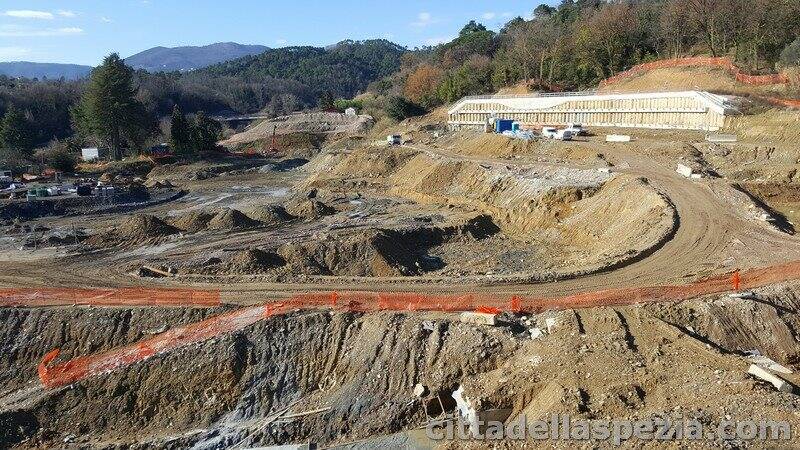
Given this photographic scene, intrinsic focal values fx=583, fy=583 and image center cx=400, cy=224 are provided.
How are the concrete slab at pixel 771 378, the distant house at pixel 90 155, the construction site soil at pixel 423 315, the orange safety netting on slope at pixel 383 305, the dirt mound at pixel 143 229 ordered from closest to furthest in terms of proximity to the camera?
the concrete slab at pixel 771 378
the construction site soil at pixel 423 315
the orange safety netting on slope at pixel 383 305
the dirt mound at pixel 143 229
the distant house at pixel 90 155

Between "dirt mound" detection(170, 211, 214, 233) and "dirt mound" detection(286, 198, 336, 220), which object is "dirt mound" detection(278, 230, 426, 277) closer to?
"dirt mound" detection(170, 211, 214, 233)

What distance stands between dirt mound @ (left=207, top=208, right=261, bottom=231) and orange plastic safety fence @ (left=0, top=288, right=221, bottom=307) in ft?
33.1

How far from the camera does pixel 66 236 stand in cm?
3319

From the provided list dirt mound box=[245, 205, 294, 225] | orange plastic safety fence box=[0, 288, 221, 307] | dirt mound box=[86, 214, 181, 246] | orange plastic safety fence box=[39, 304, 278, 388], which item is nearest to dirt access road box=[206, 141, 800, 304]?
orange plastic safety fence box=[0, 288, 221, 307]

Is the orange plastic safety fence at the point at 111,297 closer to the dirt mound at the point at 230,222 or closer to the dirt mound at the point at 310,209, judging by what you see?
the dirt mound at the point at 230,222

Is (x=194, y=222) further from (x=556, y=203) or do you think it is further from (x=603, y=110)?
(x=603, y=110)

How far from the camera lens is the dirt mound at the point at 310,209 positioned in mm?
36625

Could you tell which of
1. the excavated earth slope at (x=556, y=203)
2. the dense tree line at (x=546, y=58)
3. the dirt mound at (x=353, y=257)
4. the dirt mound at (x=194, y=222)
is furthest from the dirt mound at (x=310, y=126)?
the dirt mound at (x=353, y=257)

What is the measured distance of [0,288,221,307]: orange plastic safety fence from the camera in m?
20.7

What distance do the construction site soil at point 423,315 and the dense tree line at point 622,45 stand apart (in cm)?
1861

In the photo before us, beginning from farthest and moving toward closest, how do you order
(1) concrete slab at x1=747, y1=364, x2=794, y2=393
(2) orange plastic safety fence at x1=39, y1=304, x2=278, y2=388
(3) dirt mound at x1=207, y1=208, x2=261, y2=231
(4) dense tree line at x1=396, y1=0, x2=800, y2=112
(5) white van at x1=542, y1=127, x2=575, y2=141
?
(4) dense tree line at x1=396, y1=0, x2=800, y2=112
(5) white van at x1=542, y1=127, x2=575, y2=141
(3) dirt mound at x1=207, y1=208, x2=261, y2=231
(2) orange plastic safety fence at x1=39, y1=304, x2=278, y2=388
(1) concrete slab at x1=747, y1=364, x2=794, y2=393

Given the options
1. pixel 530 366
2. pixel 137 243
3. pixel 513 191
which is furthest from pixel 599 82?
pixel 530 366

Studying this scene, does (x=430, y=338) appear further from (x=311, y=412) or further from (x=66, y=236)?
(x=66, y=236)

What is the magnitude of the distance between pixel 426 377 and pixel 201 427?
21.5 ft
